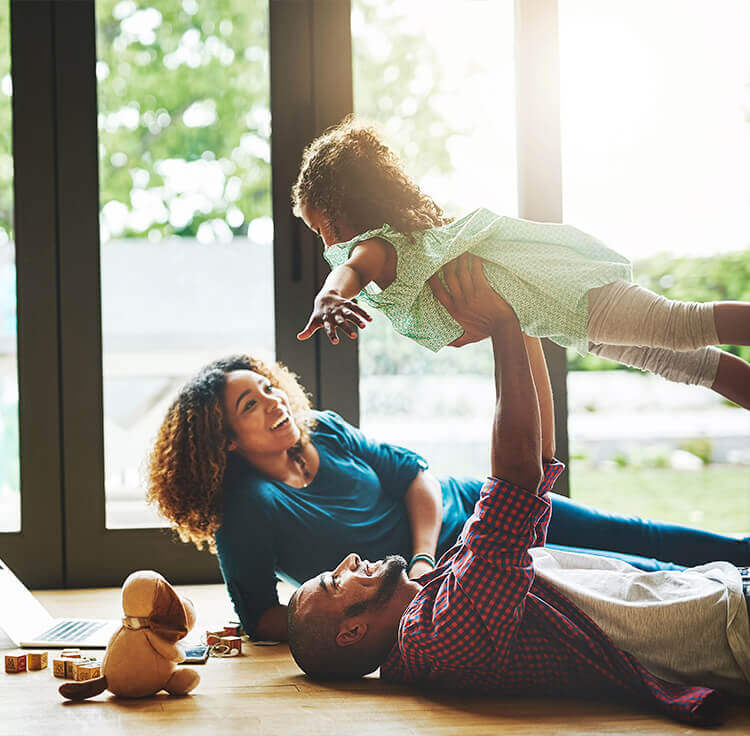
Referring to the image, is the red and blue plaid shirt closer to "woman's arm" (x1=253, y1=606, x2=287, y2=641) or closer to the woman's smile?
"woman's arm" (x1=253, y1=606, x2=287, y2=641)

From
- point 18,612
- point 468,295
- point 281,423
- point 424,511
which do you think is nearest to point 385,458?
point 424,511

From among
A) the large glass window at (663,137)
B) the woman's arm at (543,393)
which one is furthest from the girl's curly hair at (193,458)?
the large glass window at (663,137)

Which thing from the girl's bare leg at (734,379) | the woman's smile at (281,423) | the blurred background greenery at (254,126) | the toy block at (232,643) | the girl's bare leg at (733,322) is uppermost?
the blurred background greenery at (254,126)

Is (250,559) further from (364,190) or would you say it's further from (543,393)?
(364,190)

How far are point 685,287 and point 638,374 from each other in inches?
49.5

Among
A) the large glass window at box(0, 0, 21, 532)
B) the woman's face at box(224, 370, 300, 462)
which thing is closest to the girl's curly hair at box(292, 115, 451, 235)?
the woman's face at box(224, 370, 300, 462)

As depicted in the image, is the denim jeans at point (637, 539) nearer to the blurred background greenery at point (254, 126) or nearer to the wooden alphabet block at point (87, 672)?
the blurred background greenery at point (254, 126)

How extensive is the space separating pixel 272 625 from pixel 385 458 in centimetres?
52

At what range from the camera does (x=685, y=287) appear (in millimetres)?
3211

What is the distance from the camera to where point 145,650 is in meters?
1.49

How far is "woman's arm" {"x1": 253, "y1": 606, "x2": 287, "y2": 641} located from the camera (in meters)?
1.90

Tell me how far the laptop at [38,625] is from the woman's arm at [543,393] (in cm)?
100

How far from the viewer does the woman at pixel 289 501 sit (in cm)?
193

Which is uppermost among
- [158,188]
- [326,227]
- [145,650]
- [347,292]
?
[158,188]
